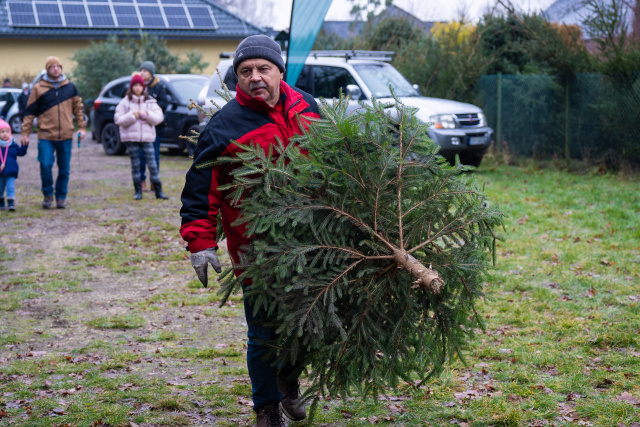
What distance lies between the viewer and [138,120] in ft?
36.7

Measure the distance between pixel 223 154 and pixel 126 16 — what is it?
105 ft

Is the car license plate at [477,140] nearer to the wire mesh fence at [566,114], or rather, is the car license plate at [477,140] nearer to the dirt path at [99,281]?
the wire mesh fence at [566,114]

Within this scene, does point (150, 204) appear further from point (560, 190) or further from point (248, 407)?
point (248, 407)

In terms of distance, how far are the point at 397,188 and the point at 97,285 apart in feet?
14.7

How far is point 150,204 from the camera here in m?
11.5

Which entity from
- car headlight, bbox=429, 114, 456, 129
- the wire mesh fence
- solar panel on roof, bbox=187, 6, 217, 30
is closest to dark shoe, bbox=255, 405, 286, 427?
car headlight, bbox=429, 114, 456, 129

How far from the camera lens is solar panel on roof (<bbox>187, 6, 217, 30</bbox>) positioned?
33.9 m

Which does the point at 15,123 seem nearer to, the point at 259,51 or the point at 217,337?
the point at 217,337

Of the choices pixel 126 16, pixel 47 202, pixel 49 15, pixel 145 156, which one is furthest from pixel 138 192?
pixel 49 15

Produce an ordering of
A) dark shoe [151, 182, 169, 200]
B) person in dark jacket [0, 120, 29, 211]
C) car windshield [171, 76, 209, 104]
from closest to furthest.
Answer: person in dark jacket [0, 120, 29, 211] < dark shoe [151, 182, 169, 200] < car windshield [171, 76, 209, 104]

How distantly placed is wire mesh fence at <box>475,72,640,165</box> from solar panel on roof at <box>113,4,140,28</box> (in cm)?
2079

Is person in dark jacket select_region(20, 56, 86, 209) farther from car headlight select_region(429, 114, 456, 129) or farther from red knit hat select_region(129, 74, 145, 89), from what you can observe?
car headlight select_region(429, 114, 456, 129)

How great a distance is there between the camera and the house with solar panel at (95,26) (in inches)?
1297

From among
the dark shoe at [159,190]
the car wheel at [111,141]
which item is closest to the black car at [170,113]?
the car wheel at [111,141]
